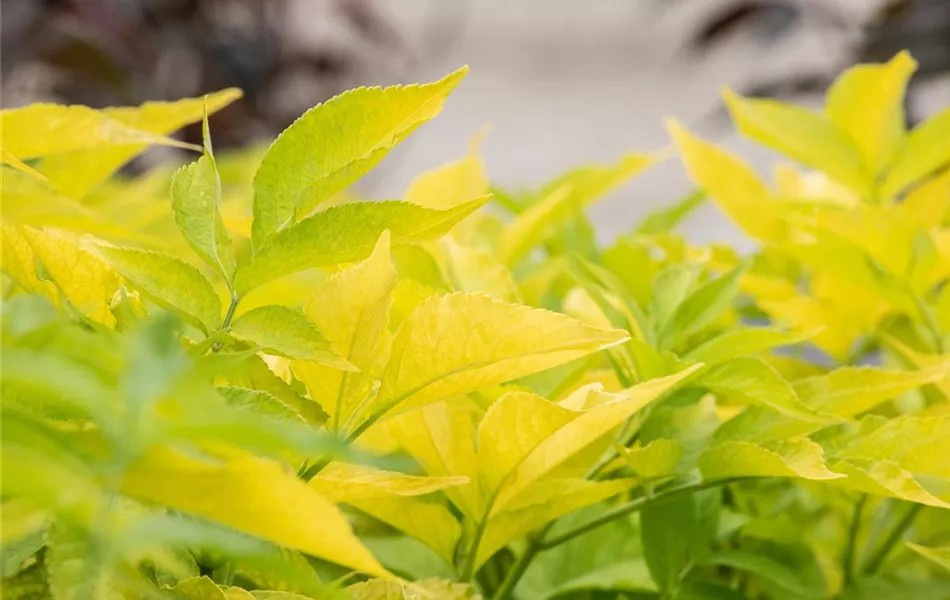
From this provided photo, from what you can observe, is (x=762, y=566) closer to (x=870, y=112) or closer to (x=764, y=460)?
(x=764, y=460)

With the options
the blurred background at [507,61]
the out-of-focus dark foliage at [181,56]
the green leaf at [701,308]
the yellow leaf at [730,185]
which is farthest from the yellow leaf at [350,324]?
the out-of-focus dark foliage at [181,56]

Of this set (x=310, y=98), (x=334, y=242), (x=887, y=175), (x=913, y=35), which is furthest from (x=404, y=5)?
(x=334, y=242)

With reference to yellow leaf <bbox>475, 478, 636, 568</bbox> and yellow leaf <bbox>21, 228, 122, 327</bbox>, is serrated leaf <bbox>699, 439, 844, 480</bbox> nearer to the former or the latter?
yellow leaf <bbox>475, 478, 636, 568</bbox>

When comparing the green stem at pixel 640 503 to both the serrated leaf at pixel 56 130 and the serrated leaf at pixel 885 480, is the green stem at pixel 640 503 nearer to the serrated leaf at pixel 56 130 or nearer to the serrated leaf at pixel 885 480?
the serrated leaf at pixel 885 480

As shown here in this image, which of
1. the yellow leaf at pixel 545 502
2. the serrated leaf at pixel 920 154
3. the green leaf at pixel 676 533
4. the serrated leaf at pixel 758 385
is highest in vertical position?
the serrated leaf at pixel 920 154

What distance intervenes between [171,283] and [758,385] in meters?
0.14

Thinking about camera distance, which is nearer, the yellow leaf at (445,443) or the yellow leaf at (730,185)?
the yellow leaf at (445,443)

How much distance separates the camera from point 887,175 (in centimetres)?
40

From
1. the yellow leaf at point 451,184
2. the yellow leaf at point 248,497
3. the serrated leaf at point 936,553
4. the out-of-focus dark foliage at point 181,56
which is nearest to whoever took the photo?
the yellow leaf at point 248,497

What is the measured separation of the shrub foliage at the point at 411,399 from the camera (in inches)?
5.4

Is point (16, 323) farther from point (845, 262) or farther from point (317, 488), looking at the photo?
point (845, 262)

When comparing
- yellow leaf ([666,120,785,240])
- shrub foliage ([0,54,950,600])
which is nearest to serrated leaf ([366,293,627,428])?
shrub foliage ([0,54,950,600])

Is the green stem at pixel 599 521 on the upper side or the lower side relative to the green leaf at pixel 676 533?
upper

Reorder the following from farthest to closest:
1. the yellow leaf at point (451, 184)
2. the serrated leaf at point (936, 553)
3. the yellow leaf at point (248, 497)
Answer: the yellow leaf at point (451, 184) → the serrated leaf at point (936, 553) → the yellow leaf at point (248, 497)
